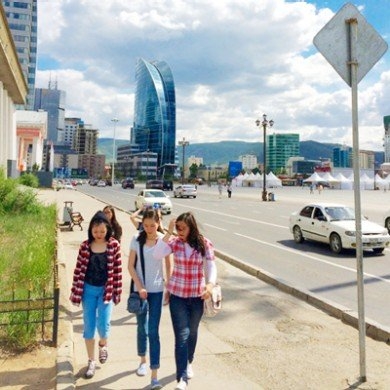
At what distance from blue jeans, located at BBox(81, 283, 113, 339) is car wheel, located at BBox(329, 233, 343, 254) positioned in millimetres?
9369

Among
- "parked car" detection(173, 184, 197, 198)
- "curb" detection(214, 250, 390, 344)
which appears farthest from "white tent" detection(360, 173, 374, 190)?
"curb" detection(214, 250, 390, 344)

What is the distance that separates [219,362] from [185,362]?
914mm

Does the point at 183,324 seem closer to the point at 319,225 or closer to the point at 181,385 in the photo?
the point at 181,385

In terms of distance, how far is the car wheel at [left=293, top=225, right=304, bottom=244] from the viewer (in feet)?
46.7

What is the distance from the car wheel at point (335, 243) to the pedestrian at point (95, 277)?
9393 millimetres

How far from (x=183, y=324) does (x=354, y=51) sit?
3328mm

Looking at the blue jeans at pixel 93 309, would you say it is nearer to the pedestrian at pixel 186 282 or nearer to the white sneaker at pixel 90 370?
the white sneaker at pixel 90 370

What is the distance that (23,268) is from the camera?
708 centimetres

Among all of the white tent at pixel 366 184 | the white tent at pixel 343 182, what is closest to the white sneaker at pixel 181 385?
the white tent at pixel 343 182

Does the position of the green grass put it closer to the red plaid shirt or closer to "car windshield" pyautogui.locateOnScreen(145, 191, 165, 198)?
the red plaid shirt

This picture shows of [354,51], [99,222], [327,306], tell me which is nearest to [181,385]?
[99,222]

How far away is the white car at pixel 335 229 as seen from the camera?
11.8 meters

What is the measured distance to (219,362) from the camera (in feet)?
15.4

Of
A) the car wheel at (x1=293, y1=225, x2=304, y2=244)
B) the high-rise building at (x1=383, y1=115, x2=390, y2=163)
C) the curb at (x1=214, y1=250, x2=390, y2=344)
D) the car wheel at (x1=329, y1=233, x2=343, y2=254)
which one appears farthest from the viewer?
the high-rise building at (x1=383, y1=115, x2=390, y2=163)
